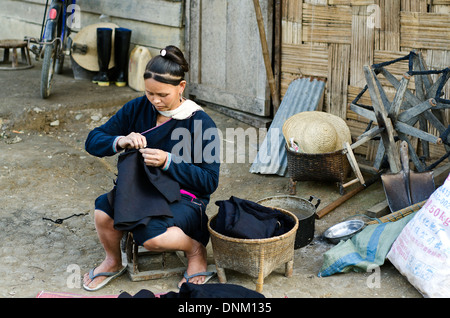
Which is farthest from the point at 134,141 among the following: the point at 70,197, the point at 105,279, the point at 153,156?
the point at 70,197

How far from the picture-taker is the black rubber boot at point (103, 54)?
6.88m

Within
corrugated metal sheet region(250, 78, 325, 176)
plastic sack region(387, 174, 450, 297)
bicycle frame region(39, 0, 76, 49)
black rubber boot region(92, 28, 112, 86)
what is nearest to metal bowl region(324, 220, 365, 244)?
plastic sack region(387, 174, 450, 297)

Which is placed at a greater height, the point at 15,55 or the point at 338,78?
the point at 15,55

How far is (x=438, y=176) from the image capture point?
4477 millimetres

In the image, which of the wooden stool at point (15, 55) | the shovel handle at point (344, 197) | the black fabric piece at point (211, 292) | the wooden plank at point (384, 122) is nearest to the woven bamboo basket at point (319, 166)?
the shovel handle at point (344, 197)

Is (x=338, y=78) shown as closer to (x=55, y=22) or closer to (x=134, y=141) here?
(x=134, y=141)

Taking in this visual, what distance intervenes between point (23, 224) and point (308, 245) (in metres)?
2.00

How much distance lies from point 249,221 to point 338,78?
2454mm

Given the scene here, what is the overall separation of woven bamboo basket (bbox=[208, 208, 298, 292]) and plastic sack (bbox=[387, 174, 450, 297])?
0.64 metres

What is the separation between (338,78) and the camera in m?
5.30

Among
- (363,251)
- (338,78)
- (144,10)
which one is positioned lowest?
(363,251)

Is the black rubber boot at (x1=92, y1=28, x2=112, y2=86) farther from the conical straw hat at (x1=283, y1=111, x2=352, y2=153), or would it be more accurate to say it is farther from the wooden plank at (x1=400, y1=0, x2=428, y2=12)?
the wooden plank at (x1=400, y1=0, x2=428, y2=12)

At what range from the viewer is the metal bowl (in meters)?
3.88
